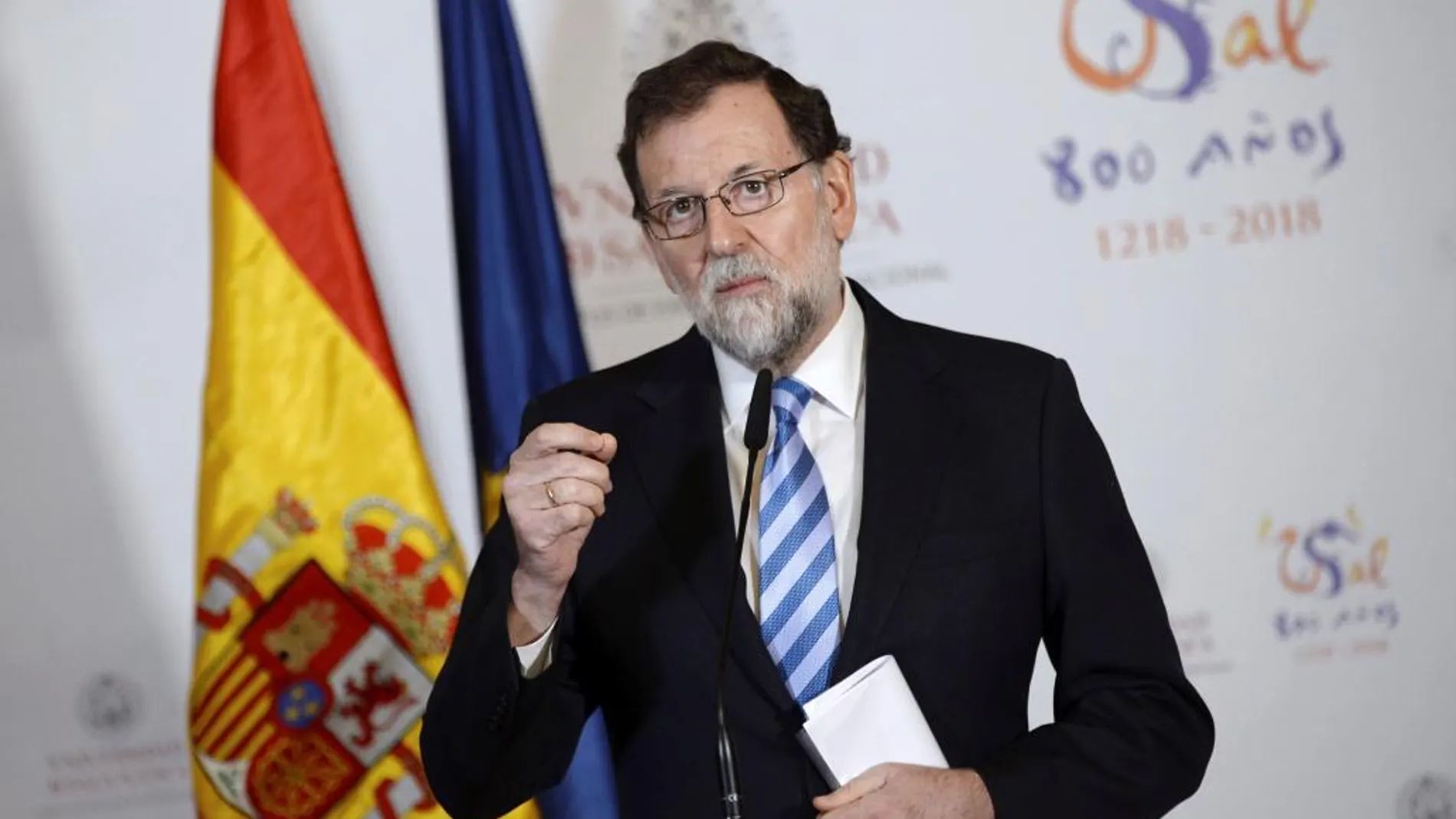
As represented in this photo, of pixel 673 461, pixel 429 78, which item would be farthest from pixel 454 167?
pixel 673 461

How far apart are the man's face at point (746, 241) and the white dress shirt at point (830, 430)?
0.03 m

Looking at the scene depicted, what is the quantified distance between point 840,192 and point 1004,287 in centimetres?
111

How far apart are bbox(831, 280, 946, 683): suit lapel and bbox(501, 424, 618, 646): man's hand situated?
316 millimetres

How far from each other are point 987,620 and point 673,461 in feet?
1.35

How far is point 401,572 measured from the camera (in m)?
2.83

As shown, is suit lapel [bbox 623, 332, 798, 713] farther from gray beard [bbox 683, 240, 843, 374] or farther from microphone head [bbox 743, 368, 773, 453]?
microphone head [bbox 743, 368, 773, 453]

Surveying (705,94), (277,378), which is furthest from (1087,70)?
(277,378)

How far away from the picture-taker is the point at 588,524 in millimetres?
1595

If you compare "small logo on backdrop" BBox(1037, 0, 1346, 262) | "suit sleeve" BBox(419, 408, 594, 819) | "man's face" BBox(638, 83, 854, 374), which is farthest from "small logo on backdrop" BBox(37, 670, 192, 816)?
"small logo on backdrop" BBox(1037, 0, 1346, 262)

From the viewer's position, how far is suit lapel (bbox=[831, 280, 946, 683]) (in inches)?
68.6

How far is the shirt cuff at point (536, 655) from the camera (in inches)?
70.1

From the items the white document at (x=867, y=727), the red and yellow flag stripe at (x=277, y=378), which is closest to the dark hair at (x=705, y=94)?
the white document at (x=867, y=727)

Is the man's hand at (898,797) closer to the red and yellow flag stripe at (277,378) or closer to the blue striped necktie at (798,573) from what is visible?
the blue striped necktie at (798,573)

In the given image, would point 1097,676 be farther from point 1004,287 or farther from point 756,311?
point 1004,287
